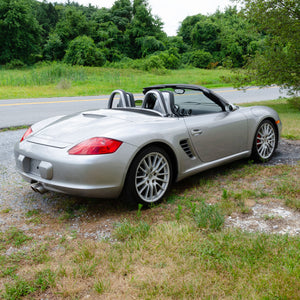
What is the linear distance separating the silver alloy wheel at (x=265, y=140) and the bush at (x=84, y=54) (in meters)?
37.4

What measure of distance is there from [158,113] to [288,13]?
308 inches

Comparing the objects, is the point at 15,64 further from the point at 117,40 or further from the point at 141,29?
the point at 141,29

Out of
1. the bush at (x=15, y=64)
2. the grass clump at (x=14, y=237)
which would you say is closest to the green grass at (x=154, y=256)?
the grass clump at (x=14, y=237)

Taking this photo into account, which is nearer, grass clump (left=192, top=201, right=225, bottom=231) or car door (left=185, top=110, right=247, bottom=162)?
grass clump (left=192, top=201, right=225, bottom=231)

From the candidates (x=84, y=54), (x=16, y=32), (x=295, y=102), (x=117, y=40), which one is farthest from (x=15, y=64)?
(x=295, y=102)

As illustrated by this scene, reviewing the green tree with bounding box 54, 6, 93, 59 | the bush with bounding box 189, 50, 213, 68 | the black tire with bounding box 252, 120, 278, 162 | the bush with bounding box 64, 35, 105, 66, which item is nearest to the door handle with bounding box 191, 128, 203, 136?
the black tire with bounding box 252, 120, 278, 162

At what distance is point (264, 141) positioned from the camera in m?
5.19

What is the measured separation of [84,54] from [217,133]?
3887 cm

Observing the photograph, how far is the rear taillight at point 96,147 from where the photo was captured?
326 cm

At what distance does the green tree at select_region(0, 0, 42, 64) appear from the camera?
1754 inches

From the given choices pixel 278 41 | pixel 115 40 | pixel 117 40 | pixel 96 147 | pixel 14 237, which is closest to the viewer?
pixel 14 237

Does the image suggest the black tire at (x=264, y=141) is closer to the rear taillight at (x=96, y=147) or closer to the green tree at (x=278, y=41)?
the rear taillight at (x=96, y=147)

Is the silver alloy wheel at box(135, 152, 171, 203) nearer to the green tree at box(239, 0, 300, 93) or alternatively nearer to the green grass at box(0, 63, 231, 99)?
the green tree at box(239, 0, 300, 93)

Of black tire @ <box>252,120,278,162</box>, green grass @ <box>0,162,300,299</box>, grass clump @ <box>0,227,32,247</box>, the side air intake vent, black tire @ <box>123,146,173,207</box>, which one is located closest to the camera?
green grass @ <box>0,162,300,299</box>
